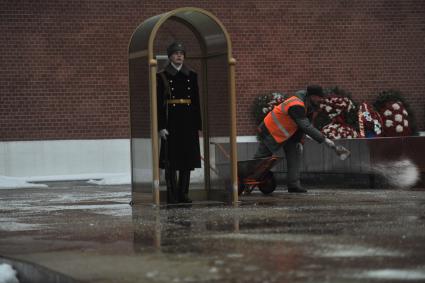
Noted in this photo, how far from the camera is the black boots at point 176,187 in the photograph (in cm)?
1282

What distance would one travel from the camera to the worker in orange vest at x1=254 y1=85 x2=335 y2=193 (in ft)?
46.8

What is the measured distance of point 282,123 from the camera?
47.5ft

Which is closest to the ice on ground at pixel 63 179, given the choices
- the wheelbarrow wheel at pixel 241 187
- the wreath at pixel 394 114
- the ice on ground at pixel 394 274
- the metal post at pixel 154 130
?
A: the wheelbarrow wheel at pixel 241 187

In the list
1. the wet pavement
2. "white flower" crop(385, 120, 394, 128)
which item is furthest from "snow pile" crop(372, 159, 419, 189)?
"white flower" crop(385, 120, 394, 128)

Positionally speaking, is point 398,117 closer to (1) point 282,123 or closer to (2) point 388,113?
(2) point 388,113

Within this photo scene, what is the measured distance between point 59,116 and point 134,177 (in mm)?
11375

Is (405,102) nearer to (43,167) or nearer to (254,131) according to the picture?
(254,131)

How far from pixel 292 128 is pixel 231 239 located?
6581 millimetres

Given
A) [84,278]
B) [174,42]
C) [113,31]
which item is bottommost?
[84,278]

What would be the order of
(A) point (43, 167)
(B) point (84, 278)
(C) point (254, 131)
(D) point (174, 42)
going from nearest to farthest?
(B) point (84, 278) → (D) point (174, 42) → (A) point (43, 167) → (C) point (254, 131)

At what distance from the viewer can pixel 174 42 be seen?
1266 centimetres

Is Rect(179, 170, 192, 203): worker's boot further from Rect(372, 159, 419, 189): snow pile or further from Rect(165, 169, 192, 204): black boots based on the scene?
Rect(372, 159, 419, 189): snow pile

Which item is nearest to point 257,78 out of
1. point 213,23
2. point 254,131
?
point 254,131

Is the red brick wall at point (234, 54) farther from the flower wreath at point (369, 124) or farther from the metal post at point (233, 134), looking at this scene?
the metal post at point (233, 134)
